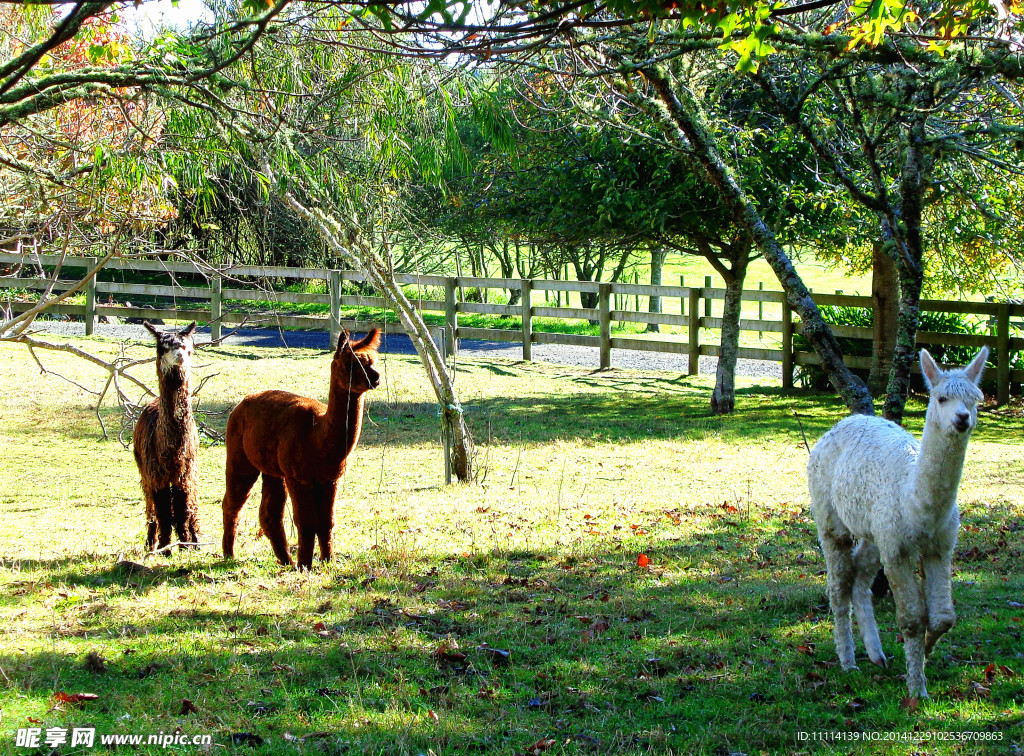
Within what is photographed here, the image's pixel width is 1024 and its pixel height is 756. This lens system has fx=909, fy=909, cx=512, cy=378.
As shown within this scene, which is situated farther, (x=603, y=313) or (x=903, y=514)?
(x=603, y=313)

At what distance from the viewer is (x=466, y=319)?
3050 centimetres

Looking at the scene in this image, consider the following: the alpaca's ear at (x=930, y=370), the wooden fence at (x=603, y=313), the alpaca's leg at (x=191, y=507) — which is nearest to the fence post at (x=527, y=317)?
the wooden fence at (x=603, y=313)

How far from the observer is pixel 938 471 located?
402 centimetres

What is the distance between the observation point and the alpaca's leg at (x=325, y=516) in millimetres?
6402

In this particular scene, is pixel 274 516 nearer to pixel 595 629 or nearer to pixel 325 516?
pixel 325 516

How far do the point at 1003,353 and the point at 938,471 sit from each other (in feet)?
36.2

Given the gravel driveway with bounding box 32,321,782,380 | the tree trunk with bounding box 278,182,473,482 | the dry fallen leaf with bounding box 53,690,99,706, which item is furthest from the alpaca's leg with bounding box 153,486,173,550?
the gravel driveway with bounding box 32,321,782,380

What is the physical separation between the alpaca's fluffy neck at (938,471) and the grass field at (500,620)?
901 millimetres

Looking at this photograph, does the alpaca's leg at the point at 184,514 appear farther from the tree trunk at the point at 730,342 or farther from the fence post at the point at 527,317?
the fence post at the point at 527,317

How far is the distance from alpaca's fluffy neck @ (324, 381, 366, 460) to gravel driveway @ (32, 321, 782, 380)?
12750mm

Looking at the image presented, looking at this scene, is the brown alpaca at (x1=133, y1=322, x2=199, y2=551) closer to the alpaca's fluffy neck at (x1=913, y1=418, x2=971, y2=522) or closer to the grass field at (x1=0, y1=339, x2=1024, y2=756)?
the grass field at (x1=0, y1=339, x2=1024, y2=756)

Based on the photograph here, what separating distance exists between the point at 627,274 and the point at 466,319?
8.47 m

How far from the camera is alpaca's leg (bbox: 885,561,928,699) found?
4113 mm

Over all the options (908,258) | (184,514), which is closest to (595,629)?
(908,258)
